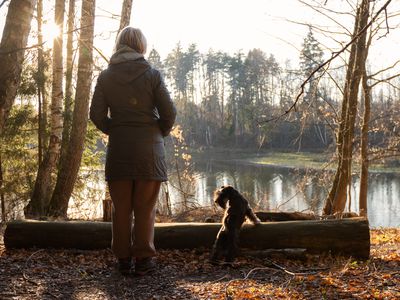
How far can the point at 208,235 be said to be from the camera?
17.1ft

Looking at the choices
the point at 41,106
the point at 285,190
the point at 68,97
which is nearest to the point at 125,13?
the point at 68,97

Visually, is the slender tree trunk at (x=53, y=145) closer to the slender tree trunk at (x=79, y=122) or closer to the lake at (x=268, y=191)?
the slender tree trunk at (x=79, y=122)

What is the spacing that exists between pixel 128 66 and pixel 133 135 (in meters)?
0.68

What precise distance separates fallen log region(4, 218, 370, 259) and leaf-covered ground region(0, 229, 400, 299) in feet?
0.38

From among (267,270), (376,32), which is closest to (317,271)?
(267,270)

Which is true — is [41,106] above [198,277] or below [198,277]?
above

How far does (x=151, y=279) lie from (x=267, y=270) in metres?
1.24

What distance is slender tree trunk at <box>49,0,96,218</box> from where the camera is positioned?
8719mm

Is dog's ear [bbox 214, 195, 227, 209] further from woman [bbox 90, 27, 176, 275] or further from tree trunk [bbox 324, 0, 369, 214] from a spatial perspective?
tree trunk [bbox 324, 0, 369, 214]

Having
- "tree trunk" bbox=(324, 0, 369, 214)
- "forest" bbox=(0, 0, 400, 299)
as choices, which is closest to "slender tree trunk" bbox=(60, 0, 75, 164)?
"forest" bbox=(0, 0, 400, 299)

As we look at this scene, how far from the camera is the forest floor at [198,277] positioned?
3.73 meters

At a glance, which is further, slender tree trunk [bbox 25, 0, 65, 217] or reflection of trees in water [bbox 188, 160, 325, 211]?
reflection of trees in water [bbox 188, 160, 325, 211]

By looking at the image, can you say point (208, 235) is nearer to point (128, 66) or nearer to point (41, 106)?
point (128, 66)

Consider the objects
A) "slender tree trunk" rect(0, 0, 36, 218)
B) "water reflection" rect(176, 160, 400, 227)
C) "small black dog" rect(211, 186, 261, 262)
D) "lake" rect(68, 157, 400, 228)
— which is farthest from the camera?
"water reflection" rect(176, 160, 400, 227)
